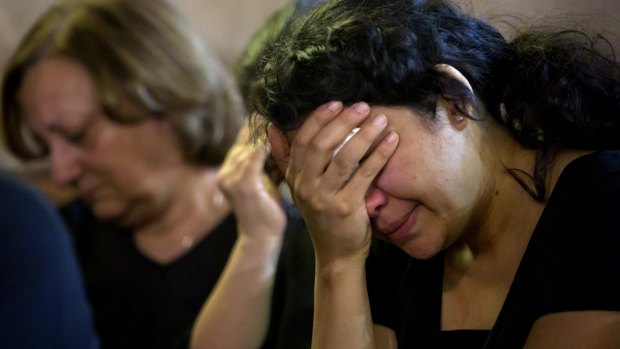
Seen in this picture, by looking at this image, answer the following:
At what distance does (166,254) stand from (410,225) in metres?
0.99

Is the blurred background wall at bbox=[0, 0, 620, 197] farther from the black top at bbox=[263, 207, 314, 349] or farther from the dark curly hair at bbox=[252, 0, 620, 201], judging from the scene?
the dark curly hair at bbox=[252, 0, 620, 201]

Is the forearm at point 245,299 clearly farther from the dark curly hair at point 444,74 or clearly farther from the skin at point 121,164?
the dark curly hair at point 444,74

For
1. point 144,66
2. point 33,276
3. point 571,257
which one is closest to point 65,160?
point 144,66

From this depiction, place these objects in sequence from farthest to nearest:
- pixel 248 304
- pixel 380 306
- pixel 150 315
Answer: pixel 150 315 → pixel 248 304 → pixel 380 306

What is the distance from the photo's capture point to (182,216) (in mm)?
2102

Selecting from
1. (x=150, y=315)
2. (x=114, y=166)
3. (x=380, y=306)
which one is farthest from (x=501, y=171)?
(x=114, y=166)

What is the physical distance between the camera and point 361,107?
1161 millimetres

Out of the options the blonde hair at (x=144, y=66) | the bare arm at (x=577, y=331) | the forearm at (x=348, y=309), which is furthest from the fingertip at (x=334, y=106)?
the blonde hair at (x=144, y=66)

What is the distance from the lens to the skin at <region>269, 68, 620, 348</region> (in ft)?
3.83

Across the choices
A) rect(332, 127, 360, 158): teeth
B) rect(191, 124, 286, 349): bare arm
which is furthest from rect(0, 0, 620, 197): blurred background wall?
rect(332, 127, 360, 158): teeth

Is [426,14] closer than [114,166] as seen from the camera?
Yes

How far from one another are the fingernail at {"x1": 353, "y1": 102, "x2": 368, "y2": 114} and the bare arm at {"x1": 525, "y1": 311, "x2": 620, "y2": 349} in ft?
1.17

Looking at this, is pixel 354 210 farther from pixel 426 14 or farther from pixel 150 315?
pixel 150 315

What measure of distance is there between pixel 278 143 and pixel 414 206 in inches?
8.7
